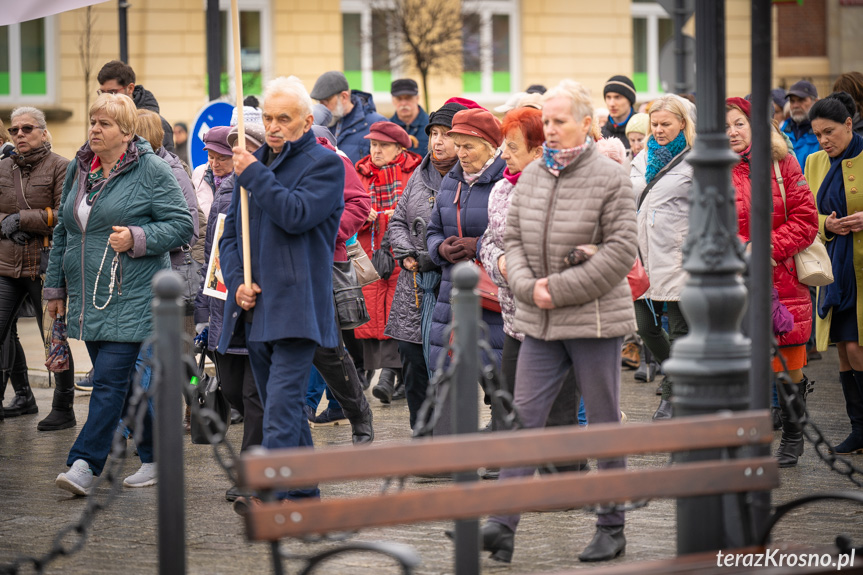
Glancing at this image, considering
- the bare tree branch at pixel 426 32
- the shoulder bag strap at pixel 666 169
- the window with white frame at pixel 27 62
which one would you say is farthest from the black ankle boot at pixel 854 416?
the window with white frame at pixel 27 62

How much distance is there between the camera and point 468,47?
82.8 ft

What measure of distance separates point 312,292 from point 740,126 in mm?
3278

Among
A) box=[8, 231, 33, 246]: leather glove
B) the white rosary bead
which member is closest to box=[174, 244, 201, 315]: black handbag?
box=[8, 231, 33, 246]: leather glove

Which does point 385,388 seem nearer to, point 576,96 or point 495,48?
point 576,96

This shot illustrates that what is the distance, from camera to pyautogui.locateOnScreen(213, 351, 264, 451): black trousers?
6855 mm

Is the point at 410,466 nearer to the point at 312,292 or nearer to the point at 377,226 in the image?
the point at 312,292

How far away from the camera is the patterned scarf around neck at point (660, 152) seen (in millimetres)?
8188

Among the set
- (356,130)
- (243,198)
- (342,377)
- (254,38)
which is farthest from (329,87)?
(254,38)

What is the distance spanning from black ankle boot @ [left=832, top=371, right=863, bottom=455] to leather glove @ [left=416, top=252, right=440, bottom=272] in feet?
9.05

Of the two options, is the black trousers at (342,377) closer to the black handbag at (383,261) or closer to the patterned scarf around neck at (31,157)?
the black handbag at (383,261)

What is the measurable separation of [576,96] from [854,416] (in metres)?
3.37

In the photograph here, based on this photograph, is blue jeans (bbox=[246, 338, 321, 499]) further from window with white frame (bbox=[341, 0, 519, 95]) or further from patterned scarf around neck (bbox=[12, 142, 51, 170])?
window with white frame (bbox=[341, 0, 519, 95])

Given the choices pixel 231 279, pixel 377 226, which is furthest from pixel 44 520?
pixel 377 226

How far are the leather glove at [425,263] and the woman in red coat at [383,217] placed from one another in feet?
7.15
